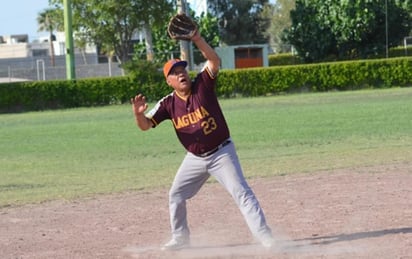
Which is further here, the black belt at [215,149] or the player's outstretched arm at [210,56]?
the black belt at [215,149]

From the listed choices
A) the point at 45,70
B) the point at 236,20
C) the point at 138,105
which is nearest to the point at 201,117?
the point at 138,105

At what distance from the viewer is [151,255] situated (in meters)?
8.34

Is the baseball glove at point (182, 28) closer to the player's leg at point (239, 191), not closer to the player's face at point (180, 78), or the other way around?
the player's face at point (180, 78)

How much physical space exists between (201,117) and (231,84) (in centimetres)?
3384

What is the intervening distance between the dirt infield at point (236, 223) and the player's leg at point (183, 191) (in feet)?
0.54

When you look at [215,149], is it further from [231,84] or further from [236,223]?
[231,84]

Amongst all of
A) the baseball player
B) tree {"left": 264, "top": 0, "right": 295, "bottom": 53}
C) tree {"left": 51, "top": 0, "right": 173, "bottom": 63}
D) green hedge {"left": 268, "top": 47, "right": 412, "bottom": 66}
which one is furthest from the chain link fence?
the baseball player

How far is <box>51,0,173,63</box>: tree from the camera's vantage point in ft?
186

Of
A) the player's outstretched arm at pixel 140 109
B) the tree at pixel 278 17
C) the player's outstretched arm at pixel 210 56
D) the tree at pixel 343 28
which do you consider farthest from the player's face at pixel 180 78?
the tree at pixel 278 17

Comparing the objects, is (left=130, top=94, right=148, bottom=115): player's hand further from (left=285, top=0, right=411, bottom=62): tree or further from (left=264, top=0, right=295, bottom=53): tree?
(left=264, top=0, right=295, bottom=53): tree

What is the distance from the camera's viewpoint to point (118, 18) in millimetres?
57875

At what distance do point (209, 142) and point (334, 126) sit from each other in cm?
1508

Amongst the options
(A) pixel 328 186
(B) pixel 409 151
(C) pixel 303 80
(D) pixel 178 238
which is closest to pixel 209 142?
(D) pixel 178 238

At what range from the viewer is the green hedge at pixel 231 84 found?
4150cm
